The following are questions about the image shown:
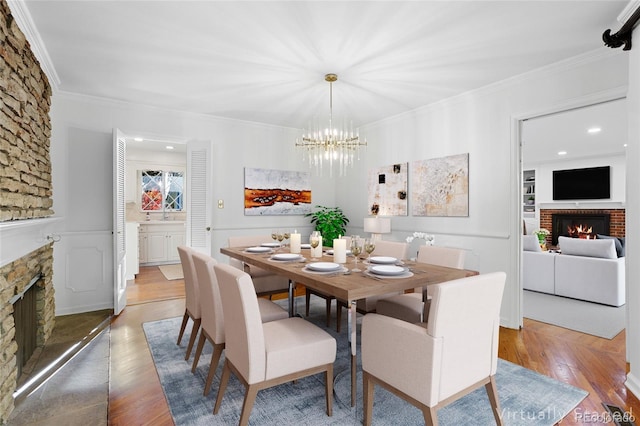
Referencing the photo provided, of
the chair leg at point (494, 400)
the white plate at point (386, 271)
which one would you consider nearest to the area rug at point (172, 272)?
the white plate at point (386, 271)

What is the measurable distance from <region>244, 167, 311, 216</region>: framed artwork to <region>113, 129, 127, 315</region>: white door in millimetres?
1606

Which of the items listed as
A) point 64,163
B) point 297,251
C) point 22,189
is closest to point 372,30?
point 297,251

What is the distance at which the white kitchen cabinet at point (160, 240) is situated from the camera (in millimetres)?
6797

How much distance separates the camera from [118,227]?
3.84 meters

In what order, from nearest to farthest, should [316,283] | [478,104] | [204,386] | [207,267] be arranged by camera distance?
[316,283] → [207,267] → [204,386] → [478,104]

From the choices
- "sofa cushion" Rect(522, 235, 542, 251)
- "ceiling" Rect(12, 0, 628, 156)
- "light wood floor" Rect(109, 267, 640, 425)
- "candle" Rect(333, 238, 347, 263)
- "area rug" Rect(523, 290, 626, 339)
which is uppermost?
"ceiling" Rect(12, 0, 628, 156)

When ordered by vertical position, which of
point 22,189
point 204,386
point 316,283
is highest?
point 22,189

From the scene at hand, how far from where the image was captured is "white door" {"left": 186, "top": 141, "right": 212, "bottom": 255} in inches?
176

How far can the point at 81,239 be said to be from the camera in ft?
12.9

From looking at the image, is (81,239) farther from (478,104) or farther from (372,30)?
(478,104)

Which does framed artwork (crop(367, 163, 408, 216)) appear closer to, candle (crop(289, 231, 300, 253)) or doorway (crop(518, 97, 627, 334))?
doorway (crop(518, 97, 627, 334))

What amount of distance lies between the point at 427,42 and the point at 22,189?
312cm

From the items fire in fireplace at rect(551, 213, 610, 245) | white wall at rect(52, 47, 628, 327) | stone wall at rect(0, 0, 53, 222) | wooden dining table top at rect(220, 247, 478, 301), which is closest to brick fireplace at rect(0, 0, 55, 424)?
stone wall at rect(0, 0, 53, 222)

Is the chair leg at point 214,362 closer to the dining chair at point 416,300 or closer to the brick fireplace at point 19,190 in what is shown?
the brick fireplace at point 19,190
